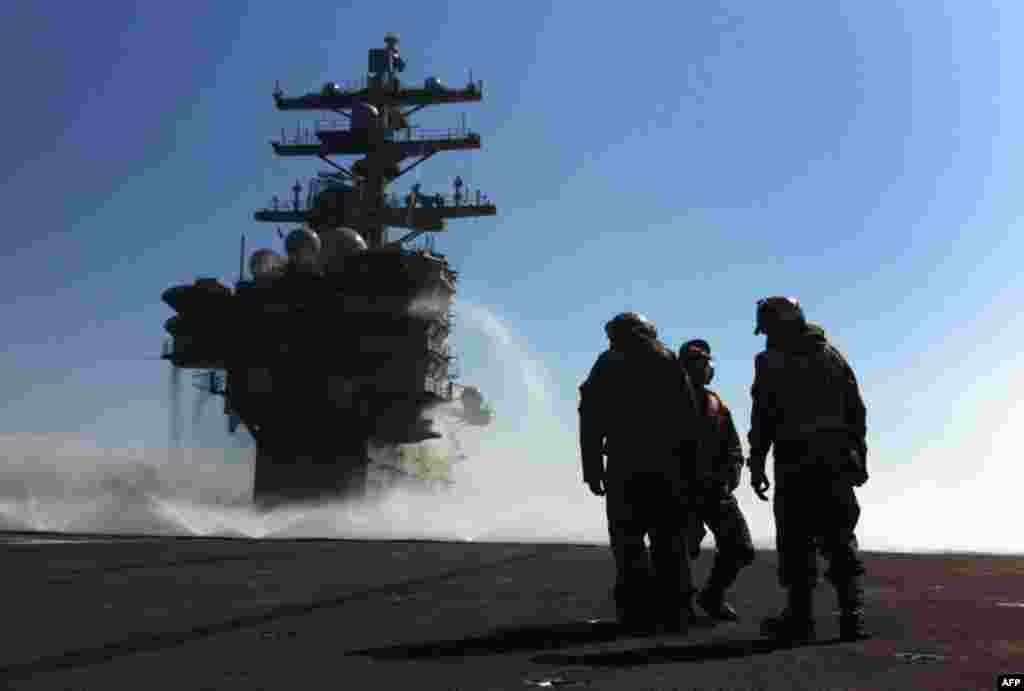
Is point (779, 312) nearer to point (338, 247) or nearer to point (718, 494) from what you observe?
point (718, 494)

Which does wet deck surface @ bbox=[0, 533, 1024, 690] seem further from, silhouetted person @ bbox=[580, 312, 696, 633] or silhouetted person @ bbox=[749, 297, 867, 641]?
silhouetted person @ bbox=[749, 297, 867, 641]

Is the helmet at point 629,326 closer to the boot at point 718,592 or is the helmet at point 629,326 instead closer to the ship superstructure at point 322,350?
the boot at point 718,592

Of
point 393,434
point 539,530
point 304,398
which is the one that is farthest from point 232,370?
point 539,530

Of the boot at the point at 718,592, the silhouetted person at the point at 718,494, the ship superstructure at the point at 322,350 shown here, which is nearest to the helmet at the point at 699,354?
the silhouetted person at the point at 718,494

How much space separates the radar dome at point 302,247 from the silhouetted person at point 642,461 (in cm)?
3434

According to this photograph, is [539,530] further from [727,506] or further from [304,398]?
[727,506]

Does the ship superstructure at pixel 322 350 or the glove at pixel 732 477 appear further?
the ship superstructure at pixel 322 350

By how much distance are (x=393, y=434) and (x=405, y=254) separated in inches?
294

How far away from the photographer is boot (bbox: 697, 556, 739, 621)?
6.75 meters

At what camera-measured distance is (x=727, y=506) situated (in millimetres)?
7062

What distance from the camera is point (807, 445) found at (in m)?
5.79

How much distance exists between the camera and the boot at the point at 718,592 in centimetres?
675

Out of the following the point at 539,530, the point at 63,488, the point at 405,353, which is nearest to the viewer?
the point at 405,353

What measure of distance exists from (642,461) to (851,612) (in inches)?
61.3
